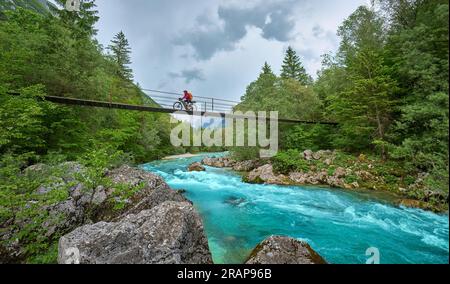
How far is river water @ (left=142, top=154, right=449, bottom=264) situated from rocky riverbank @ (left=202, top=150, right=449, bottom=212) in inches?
34.8

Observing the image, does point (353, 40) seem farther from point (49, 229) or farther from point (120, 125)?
point (49, 229)

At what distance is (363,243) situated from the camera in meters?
5.69

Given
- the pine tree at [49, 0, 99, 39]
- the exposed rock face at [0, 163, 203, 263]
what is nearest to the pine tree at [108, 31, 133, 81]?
the pine tree at [49, 0, 99, 39]

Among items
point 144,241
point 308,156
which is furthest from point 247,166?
point 144,241

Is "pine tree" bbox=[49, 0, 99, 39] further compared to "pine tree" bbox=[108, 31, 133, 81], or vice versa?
"pine tree" bbox=[108, 31, 133, 81]

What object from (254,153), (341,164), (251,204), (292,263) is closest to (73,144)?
(251,204)

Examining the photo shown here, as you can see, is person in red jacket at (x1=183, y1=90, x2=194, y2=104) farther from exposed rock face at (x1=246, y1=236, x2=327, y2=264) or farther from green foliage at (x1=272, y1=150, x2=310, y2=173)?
exposed rock face at (x1=246, y1=236, x2=327, y2=264)

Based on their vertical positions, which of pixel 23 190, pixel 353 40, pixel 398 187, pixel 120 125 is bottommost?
pixel 398 187

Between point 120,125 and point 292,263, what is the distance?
53.0 ft

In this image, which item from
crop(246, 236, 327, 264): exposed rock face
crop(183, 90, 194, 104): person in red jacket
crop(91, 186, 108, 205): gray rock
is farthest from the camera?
crop(183, 90, 194, 104): person in red jacket

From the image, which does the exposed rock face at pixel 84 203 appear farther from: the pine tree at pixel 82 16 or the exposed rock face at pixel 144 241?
the pine tree at pixel 82 16

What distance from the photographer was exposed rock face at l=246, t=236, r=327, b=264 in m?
3.57

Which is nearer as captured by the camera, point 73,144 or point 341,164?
point 73,144

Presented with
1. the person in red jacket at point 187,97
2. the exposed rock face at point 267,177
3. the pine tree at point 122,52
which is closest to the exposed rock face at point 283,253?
the exposed rock face at point 267,177
